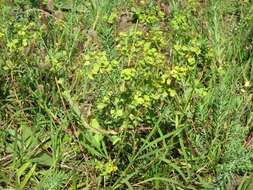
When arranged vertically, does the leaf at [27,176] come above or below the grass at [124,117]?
below

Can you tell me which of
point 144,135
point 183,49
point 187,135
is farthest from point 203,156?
point 183,49

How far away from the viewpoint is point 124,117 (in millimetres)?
2410

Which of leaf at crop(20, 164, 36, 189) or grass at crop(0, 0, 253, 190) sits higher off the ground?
grass at crop(0, 0, 253, 190)

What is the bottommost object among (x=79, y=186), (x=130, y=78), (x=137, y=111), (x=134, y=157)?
(x=79, y=186)

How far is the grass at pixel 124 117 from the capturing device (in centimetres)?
243

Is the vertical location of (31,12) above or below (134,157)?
above

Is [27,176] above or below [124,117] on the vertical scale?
below

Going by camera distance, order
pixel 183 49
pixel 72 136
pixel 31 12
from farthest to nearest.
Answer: pixel 31 12 → pixel 72 136 → pixel 183 49

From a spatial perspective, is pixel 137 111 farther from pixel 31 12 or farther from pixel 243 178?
pixel 31 12

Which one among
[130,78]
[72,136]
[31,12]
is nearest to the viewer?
[130,78]

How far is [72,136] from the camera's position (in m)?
2.62

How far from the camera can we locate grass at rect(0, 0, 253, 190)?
2430 millimetres

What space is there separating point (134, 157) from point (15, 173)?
23.7 inches

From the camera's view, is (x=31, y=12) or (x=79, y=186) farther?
(x=31, y=12)
